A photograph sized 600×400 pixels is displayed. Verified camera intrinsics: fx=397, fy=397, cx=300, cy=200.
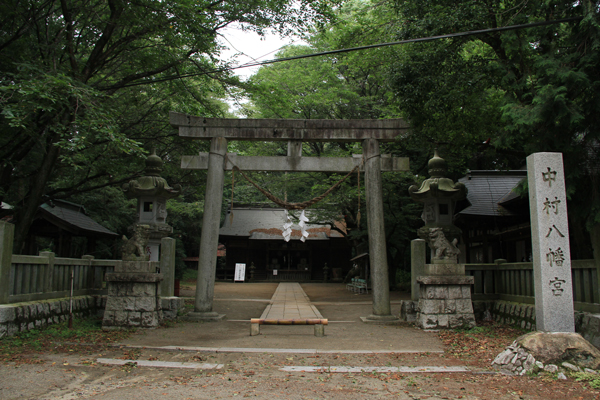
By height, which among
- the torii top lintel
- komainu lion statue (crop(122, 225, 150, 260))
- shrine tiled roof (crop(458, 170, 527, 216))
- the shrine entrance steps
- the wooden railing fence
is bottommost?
the shrine entrance steps

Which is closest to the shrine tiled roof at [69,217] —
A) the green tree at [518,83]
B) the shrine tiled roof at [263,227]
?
the shrine tiled roof at [263,227]

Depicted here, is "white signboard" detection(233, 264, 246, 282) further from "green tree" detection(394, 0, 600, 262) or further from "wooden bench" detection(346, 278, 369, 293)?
"green tree" detection(394, 0, 600, 262)

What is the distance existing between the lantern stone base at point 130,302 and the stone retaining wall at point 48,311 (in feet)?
3.38

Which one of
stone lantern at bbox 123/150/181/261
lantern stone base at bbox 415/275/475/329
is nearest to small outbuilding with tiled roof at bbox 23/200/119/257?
stone lantern at bbox 123/150/181/261

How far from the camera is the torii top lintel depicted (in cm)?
1032

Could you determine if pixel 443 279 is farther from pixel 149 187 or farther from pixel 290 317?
pixel 149 187

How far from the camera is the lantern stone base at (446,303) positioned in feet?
28.2

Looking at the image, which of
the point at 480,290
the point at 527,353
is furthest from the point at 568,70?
the point at 480,290

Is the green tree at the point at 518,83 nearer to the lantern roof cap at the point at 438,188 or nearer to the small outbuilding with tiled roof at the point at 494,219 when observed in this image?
the lantern roof cap at the point at 438,188

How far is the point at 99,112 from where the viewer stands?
7.75m

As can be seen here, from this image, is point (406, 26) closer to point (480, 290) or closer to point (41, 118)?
point (480, 290)

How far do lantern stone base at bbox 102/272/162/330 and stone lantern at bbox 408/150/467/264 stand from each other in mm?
6400

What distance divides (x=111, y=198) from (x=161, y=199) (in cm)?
1224

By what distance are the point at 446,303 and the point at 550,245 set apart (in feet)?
10.5
